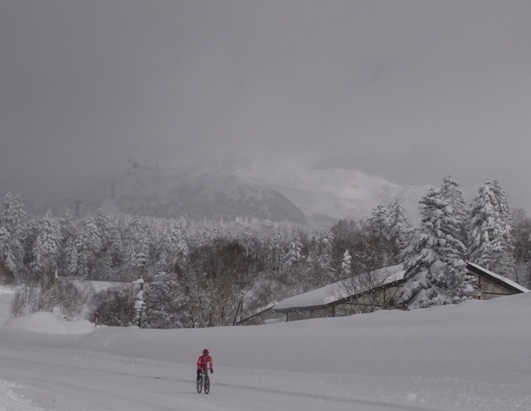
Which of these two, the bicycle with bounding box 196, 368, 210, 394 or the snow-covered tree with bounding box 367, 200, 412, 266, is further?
the snow-covered tree with bounding box 367, 200, 412, 266

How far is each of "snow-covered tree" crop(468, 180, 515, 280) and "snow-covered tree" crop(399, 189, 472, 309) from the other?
115 ft

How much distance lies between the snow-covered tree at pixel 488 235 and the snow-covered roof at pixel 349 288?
26583 millimetres

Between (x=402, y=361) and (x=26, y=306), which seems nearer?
(x=402, y=361)

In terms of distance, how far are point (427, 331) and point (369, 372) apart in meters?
2.75

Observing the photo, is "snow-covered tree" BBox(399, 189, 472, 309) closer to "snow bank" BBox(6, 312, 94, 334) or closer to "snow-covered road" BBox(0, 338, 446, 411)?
"snow-covered road" BBox(0, 338, 446, 411)

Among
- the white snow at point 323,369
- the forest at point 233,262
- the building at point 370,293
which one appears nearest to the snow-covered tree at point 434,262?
the forest at point 233,262

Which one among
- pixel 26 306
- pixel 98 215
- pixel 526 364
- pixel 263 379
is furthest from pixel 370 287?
pixel 98 215

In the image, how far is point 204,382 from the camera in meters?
20.0

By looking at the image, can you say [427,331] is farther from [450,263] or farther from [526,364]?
[450,263]

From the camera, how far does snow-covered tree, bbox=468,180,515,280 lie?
218 feet

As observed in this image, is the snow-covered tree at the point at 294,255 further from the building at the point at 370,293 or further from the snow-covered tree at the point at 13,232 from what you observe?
the building at the point at 370,293

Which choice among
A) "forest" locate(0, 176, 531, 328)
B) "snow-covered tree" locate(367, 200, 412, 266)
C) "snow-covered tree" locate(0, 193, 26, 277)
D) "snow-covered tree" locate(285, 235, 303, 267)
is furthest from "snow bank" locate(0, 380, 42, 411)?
"snow-covered tree" locate(285, 235, 303, 267)

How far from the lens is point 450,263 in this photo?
33.7m

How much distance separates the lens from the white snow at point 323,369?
16.7 m
